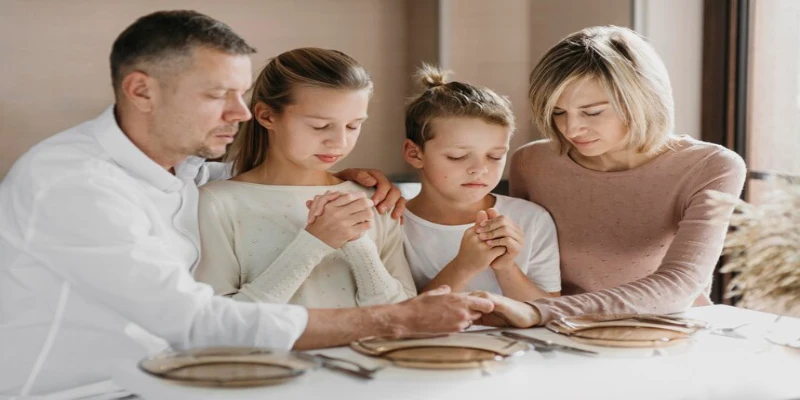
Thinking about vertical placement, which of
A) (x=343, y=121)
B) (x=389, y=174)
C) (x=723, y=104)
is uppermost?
(x=343, y=121)

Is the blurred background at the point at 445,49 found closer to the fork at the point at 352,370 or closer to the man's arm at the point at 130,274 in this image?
the man's arm at the point at 130,274

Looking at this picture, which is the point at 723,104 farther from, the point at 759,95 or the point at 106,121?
the point at 106,121

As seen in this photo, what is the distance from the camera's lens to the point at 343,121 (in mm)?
1708

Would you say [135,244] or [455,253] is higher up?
[135,244]

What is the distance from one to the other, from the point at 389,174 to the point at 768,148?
1211 mm

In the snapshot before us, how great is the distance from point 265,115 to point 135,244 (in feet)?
1.78

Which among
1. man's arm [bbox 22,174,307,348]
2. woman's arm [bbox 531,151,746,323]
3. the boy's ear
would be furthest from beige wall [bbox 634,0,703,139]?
man's arm [bbox 22,174,307,348]

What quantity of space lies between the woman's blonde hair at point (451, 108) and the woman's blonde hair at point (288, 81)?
0.55 feet

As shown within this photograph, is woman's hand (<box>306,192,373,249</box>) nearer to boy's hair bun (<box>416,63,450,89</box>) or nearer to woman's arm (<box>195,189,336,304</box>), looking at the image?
woman's arm (<box>195,189,336,304</box>)

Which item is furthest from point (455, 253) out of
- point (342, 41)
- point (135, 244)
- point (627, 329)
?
point (342, 41)

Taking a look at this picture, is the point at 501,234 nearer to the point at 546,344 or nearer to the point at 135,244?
the point at 546,344

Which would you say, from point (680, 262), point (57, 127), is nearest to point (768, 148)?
point (680, 262)

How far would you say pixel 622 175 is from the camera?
77.9 inches

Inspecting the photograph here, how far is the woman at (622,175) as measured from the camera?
5.83ft
